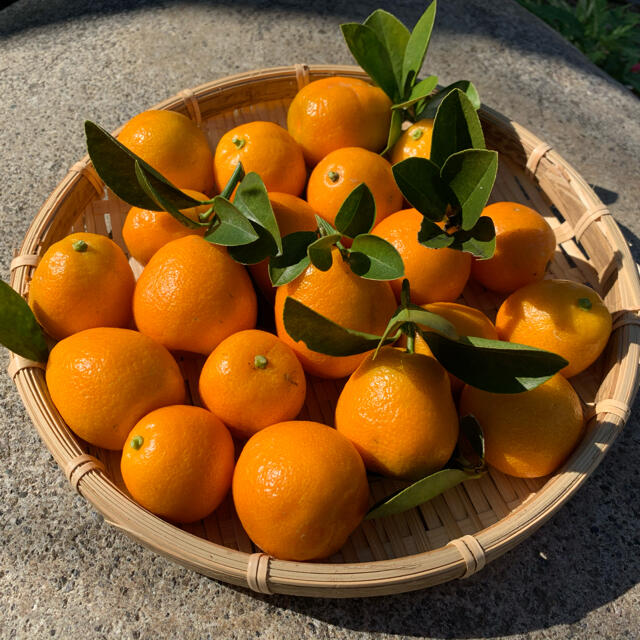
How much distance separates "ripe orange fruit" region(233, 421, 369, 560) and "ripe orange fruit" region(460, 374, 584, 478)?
0.65 ft

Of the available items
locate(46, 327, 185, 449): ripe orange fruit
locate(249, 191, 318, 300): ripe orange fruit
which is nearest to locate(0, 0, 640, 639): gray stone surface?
locate(46, 327, 185, 449): ripe orange fruit

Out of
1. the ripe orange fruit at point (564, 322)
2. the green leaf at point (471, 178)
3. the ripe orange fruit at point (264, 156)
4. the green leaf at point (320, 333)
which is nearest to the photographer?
the green leaf at point (320, 333)

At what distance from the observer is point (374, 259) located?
0.81 metres

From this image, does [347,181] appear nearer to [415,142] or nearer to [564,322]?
[415,142]

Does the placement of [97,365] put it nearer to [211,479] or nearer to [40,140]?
[211,479]

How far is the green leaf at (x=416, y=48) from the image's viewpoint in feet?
3.51

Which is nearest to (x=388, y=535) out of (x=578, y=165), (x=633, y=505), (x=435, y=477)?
(x=435, y=477)

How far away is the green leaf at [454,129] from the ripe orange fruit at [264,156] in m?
0.29

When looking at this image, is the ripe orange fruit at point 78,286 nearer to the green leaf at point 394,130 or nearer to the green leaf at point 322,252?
the green leaf at point 322,252

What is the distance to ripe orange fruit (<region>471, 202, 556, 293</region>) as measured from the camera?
100cm

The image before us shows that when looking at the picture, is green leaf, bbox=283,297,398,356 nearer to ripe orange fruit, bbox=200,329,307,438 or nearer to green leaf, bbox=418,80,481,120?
ripe orange fruit, bbox=200,329,307,438

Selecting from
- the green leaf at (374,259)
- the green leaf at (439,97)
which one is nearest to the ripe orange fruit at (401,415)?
the green leaf at (374,259)

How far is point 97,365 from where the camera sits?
81cm

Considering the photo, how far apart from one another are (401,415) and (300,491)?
156 mm
